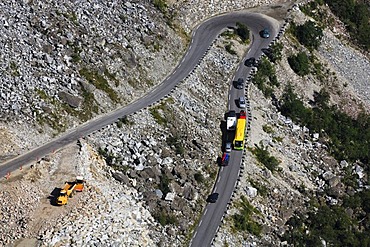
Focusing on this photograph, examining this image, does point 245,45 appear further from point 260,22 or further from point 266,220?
point 266,220

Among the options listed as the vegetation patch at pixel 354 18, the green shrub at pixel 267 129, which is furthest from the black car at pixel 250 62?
the vegetation patch at pixel 354 18

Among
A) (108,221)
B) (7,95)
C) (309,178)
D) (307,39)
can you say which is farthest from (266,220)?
(307,39)

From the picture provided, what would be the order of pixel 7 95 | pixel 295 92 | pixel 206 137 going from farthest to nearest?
pixel 295 92 → pixel 206 137 → pixel 7 95

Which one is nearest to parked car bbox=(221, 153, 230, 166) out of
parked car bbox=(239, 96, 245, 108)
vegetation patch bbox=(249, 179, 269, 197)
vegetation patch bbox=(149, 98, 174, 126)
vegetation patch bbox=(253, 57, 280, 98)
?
vegetation patch bbox=(249, 179, 269, 197)

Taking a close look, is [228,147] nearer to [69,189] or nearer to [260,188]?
[260,188]

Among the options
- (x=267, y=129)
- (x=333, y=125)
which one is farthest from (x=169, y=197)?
(x=333, y=125)

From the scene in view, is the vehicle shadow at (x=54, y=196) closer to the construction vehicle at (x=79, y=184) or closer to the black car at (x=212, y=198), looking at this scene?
the construction vehicle at (x=79, y=184)
